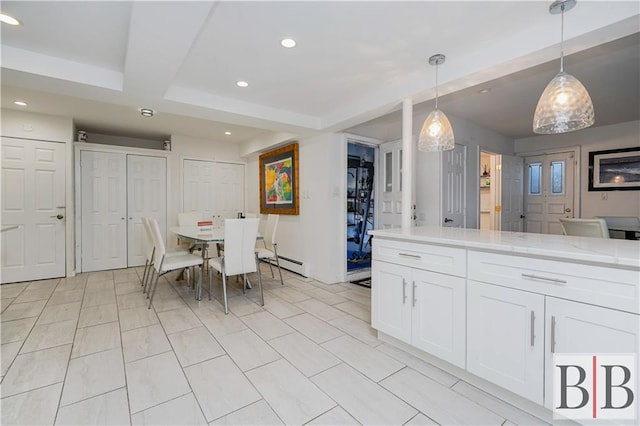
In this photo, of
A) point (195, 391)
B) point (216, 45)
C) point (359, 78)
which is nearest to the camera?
point (195, 391)

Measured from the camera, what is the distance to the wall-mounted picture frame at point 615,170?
4.23 metres

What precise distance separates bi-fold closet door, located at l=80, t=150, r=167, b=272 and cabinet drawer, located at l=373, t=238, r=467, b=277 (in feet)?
14.6

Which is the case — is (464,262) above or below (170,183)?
below

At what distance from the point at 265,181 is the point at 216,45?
339 cm

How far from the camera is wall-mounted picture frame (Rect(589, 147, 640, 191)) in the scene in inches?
166

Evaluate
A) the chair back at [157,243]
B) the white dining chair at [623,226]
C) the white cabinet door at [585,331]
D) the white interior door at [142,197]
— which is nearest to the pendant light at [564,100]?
the white cabinet door at [585,331]

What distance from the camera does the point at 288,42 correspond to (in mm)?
2014

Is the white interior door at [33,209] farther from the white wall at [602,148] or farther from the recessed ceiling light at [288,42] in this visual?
the white wall at [602,148]

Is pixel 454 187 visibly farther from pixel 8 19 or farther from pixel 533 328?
pixel 8 19

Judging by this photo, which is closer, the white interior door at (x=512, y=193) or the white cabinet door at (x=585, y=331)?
the white cabinet door at (x=585, y=331)

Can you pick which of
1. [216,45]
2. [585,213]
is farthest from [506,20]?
[585,213]

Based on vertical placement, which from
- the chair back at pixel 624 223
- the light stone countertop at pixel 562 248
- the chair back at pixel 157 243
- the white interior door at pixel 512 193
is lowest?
the chair back at pixel 157 243

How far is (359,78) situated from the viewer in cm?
260

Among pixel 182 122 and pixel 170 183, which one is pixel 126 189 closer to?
pixel 170 183
